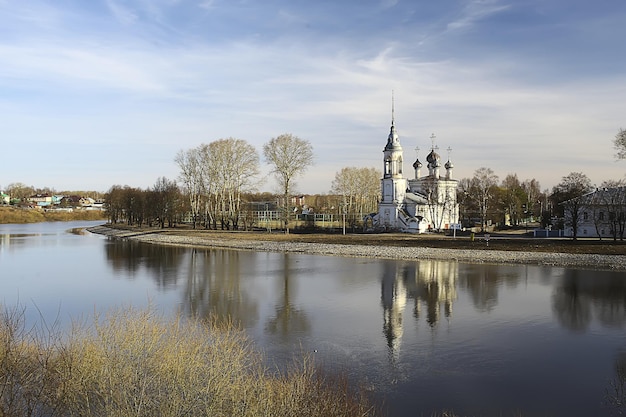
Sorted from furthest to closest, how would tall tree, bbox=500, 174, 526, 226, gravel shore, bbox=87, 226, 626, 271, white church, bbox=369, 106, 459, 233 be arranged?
tall tree, bbox=500, 174, 526, 226, white church, bbox=369, 106, 459, 233, gravel shore, bbox=87, 226, 626, 271

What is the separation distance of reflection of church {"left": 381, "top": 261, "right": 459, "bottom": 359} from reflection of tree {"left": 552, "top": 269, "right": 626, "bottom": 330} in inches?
127

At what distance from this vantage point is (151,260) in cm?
3089

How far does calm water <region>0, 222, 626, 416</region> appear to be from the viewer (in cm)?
923

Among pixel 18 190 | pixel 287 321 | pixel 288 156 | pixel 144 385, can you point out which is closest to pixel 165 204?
pixel 288 156

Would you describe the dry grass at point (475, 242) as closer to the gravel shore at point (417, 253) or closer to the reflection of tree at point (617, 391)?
the gravel shore at point (417, 253)

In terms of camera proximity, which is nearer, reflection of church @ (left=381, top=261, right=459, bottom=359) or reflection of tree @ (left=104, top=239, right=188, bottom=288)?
reflection of church @ (left=381, top=261, right=459, bottom=359)

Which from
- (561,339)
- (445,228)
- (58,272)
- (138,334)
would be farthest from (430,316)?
(445,228)

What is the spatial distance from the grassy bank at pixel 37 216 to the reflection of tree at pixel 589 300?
7962 centimetres

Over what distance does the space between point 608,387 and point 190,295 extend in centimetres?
1282

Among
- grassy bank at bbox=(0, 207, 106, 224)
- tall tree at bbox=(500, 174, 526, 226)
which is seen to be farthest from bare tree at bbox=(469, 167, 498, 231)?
grassy bank at bbox=(0, 207, 106, 224)

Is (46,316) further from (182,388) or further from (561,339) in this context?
(561,339)

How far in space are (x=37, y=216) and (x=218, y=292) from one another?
78.9 meters

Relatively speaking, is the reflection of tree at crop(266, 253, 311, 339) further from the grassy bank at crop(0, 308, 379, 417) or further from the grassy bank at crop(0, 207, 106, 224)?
the grassy bank at crop(0, 207, 106, 224)

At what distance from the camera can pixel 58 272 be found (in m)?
24.3
